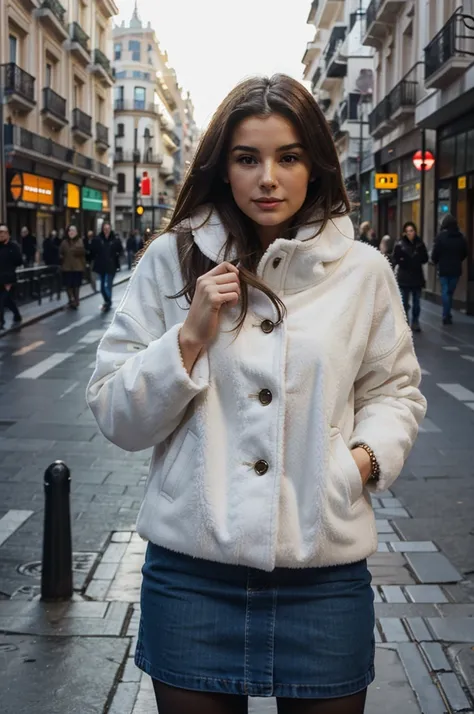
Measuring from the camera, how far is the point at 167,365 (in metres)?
1.86

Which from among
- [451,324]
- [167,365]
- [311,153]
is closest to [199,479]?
[167,365]

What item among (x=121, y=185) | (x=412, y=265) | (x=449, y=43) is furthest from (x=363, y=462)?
(x=121, y=185)

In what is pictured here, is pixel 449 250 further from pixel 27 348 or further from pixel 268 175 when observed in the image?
pixel 268 175

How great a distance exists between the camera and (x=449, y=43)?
2016 centimetres

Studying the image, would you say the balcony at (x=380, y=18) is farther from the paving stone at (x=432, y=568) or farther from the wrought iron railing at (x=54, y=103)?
the paving stone at (x=432, y=568)

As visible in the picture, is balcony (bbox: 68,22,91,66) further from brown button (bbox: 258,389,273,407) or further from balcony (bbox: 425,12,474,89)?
brown button (bbox: 258,389,273,407)

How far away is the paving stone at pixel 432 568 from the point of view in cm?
488

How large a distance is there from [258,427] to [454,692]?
2.17 meters

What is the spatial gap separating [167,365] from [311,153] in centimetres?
53

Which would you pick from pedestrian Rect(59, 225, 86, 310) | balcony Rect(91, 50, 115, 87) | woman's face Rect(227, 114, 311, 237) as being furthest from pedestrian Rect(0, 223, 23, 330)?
balcony Rect(91, 50, 115, 87)

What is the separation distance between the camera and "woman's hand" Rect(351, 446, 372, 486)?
1.93 m

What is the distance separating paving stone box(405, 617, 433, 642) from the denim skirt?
2291mm

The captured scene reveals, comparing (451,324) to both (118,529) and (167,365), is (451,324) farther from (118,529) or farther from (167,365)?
(167,365)

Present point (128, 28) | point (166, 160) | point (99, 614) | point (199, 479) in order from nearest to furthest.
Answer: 1. point (199, 479)
2. point (99, 614)
3. point (128, 28)
4. point (166, 160)
